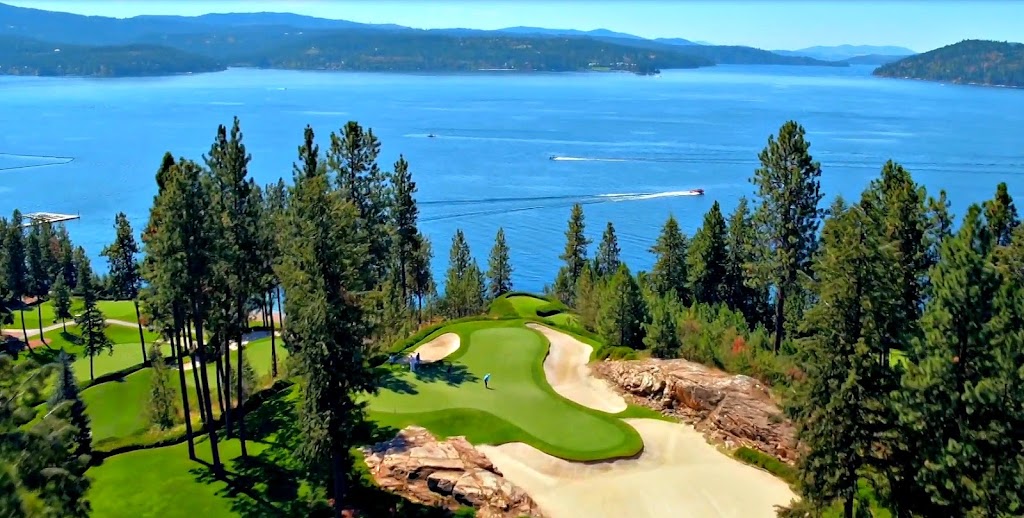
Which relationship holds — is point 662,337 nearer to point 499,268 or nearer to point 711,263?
point 711,263

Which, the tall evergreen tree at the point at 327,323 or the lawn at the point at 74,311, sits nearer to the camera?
the tall evergreen tree at the point at 327,323

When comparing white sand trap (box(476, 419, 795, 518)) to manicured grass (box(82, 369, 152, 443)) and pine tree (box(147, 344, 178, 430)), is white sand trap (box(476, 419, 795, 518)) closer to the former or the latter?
pine tree (box(147, 344, 178, 430))

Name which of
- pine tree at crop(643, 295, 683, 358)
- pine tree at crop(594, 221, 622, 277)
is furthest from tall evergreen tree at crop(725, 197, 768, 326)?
pine tree at crop(643, 295, 683, 358)

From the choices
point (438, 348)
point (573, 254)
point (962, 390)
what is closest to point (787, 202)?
point (962, 390)

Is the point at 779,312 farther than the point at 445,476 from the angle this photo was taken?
Yes

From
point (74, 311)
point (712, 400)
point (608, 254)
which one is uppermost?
point (712, 400)

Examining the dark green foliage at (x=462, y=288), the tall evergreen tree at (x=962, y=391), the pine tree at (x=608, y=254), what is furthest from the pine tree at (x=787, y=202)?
the pine tree at (x=608, y=254)

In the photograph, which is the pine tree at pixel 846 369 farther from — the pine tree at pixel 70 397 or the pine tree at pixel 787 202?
the pine tree at pixel 70 397

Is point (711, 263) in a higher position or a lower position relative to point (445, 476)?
lower
